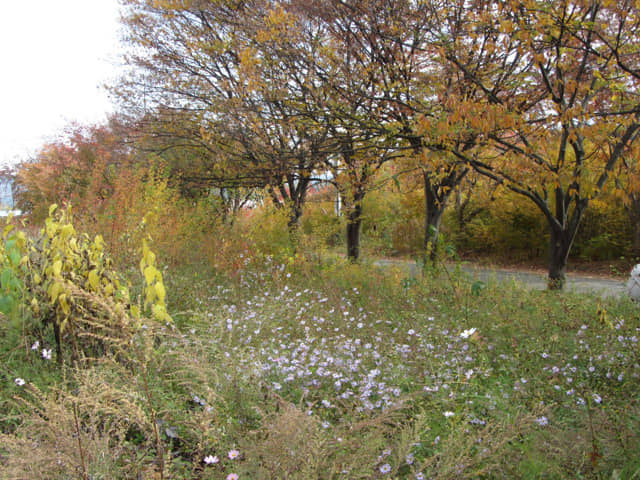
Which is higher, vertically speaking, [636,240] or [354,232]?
[354,232]

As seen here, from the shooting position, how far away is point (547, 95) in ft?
21.4

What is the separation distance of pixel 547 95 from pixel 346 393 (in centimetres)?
A: 610

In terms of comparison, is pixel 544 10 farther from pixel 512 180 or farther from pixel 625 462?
pixel 625 462

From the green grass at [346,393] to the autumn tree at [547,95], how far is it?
1.50 metres

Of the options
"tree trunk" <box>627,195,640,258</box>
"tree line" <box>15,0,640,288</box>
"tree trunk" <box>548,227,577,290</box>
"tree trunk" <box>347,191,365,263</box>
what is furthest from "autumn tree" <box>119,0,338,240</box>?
"tree trunk" <box>627,195,640,258</box>

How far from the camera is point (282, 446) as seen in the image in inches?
56.9

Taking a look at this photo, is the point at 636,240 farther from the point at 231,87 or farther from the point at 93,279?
the point at 93,279

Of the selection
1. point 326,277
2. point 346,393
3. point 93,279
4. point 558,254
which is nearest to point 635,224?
point 558,254

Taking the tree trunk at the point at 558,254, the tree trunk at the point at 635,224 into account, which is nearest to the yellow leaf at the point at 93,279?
the tree trunk at the point at 558,254

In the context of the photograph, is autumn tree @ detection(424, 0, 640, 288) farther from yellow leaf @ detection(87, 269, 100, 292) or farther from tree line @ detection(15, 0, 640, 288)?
yellow leaf @ detection(87, 269, 100, 292)

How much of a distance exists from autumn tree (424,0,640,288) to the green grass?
150cm

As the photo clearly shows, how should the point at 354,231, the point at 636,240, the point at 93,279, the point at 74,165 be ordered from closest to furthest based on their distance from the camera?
the point at 93,279 → the point at 354,231 → the point at 636,240 → the point at 74,165

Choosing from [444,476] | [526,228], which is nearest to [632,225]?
[526,228]

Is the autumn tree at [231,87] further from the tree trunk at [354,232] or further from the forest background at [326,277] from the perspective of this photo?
the tree trunk at [354,232]
